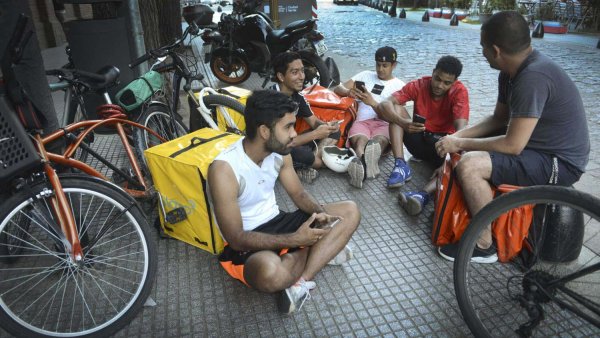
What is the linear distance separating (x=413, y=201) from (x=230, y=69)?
537 centimetres

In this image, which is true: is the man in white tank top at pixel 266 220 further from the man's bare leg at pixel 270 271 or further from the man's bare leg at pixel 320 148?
the man's bare leg at pixel 320 148

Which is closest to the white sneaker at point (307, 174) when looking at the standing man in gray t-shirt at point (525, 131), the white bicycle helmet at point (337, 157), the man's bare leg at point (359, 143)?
the white bicycle helmet at point (337, 157)

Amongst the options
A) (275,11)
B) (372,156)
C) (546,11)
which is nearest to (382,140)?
(372,156)

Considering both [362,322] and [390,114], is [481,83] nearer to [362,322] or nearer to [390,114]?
[390,114]

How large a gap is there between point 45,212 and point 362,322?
69.7 inches

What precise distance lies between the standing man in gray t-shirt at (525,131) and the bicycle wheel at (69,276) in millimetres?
2066

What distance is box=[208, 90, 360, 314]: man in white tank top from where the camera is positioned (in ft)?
7.93

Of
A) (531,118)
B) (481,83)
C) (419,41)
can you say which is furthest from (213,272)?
(419,41)

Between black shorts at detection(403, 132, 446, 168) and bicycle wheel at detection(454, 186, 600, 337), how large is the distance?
5.08ft

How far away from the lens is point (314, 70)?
22.5 feet

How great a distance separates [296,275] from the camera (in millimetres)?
2508

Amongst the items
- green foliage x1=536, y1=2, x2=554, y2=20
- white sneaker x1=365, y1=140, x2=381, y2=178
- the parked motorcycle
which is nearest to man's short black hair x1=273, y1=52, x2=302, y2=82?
white sneaker x1=365, y1=140, x2=381, y2=178

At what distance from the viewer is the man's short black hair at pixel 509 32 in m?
2.62

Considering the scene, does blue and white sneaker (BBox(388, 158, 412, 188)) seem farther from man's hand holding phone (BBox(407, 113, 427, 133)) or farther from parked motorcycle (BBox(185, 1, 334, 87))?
parked motorcycle (BBox(185, 1, 334, 87))
